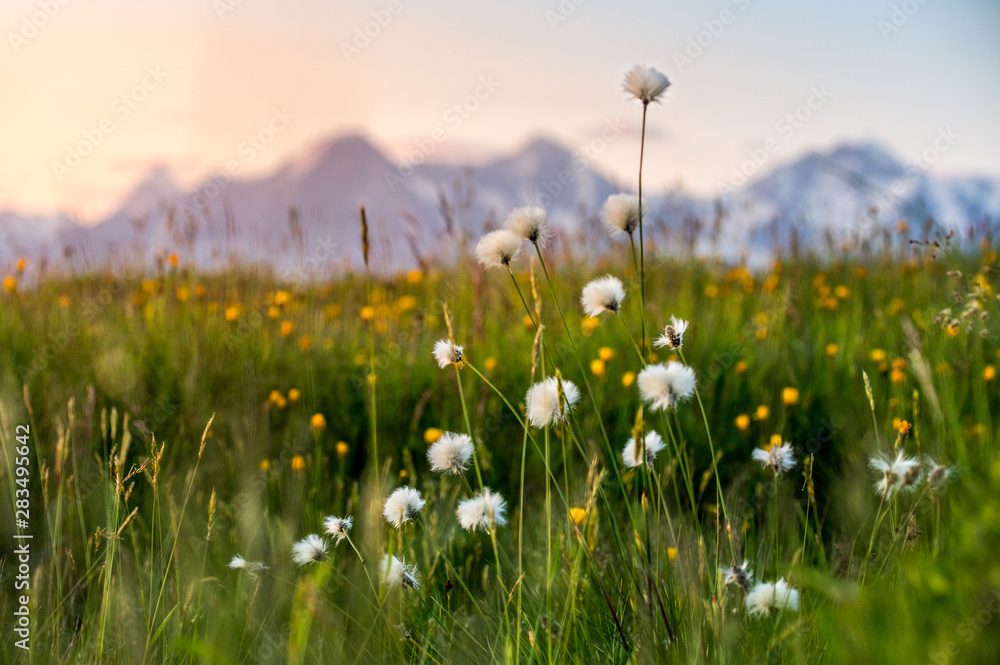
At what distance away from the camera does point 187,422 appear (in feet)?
8.97

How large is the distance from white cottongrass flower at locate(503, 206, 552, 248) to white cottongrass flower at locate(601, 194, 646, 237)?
0.13m

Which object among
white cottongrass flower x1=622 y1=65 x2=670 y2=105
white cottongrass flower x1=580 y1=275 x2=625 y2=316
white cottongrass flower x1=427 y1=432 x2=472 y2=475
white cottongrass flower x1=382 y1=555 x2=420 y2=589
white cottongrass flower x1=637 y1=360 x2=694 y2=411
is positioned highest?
white cottongrass flower x1=622 y1=65 x2=670 y2=105

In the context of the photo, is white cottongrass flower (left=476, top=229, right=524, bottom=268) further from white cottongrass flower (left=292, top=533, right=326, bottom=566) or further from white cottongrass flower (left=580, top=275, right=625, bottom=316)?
white cottongrass flower (left=292, top=533, right=326, bottom=566)

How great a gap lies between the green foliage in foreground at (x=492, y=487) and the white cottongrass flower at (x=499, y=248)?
0.96ft

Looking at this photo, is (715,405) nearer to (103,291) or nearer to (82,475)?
(82,475)

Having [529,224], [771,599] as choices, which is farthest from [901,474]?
[529,224]

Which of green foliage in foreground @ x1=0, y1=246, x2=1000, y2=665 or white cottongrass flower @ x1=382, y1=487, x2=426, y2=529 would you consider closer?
green foliage in foreground @ x1=0, y1=246, x2=1000, y2=665

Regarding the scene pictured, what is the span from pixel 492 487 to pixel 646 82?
156 centimetres

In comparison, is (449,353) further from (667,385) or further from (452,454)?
(667,385)

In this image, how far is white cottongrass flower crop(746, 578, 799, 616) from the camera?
133 centimetres

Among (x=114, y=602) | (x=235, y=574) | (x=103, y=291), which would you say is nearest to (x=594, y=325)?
(x=235, y=574)

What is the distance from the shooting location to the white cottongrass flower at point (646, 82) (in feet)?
4.46

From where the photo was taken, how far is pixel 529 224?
4.52 feet

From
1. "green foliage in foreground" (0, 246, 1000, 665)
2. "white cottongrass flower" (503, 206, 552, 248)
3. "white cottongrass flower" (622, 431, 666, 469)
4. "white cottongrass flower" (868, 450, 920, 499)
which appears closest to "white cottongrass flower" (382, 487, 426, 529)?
"green foliage in foreground" (0, 246, 1000, 665)
